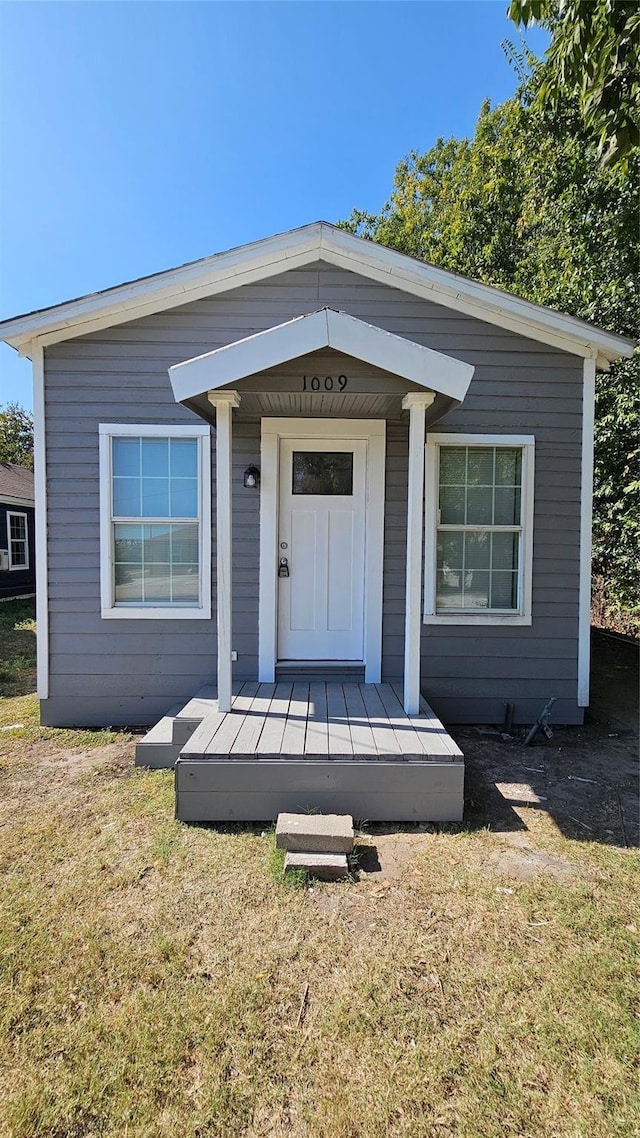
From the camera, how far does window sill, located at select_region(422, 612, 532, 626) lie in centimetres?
435

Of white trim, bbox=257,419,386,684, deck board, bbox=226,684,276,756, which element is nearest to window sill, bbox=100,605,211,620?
white trim, bbox=257,419,386,684

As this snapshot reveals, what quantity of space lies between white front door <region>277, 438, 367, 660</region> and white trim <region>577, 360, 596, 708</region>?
74.2 inches

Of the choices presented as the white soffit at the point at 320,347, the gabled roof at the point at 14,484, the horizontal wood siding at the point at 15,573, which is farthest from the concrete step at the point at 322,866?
the gabled roof at the point at 14,484

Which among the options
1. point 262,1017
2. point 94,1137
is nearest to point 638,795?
point 262,1017

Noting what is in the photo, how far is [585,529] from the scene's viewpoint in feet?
14.3

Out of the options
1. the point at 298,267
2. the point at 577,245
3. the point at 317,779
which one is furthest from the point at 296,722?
the point at 577,245

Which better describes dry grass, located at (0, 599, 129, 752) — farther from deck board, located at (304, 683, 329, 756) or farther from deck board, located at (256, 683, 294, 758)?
deck board, located at (304, 683, 329, 756)

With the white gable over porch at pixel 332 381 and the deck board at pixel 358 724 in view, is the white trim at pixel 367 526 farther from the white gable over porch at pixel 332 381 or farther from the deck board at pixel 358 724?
the white gable over porch at pixel 332 381

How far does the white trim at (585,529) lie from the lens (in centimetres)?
430

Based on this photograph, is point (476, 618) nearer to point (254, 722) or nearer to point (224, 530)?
point (254, 722)

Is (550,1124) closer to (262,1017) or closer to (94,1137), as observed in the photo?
(262,1017)

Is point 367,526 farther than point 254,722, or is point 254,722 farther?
point 367,526

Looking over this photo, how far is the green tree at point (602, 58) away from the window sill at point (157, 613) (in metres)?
4.10

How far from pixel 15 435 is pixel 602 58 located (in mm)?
30676
